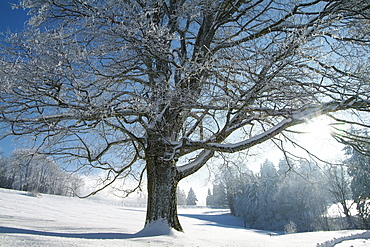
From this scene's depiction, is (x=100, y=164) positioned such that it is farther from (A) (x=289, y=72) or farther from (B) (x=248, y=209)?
(B) (x=248, y=209)

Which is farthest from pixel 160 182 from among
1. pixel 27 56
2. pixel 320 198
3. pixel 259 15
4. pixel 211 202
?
pixel 211 202

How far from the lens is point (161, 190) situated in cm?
459

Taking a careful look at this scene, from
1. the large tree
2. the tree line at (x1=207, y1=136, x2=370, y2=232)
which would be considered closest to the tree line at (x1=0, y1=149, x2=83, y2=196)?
the large tree

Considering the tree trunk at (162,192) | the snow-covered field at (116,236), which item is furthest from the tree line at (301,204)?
the tree trunk at (162,192)

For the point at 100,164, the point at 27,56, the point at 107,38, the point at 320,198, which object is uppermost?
the point at 107,38

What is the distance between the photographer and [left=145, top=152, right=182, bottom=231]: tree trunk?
4.43 m

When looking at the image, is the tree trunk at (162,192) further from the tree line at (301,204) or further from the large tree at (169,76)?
the tree line at (301,204)

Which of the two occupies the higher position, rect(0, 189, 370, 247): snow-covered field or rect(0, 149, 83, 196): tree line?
rect(0, 149, 83, 196): tree line

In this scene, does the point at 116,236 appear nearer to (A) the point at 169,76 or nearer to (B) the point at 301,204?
(A) the point at 169,76

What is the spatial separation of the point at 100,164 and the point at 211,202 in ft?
268

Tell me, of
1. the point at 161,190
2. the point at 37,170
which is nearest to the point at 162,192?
the point at 161,190

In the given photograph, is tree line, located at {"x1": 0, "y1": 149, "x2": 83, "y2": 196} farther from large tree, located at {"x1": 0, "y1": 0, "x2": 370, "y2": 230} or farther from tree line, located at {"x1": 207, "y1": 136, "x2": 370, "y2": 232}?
tree line, located at {"x1": 207, "y1": 136, "x2": 370, "y2": 232}

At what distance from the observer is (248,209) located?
39.3 metres

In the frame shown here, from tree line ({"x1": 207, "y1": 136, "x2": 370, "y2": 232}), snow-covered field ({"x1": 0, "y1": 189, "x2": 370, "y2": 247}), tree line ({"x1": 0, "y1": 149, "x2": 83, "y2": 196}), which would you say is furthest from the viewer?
tree line ({"x1": 207, "y1": 136, "x2": 370, "y2": 232})
